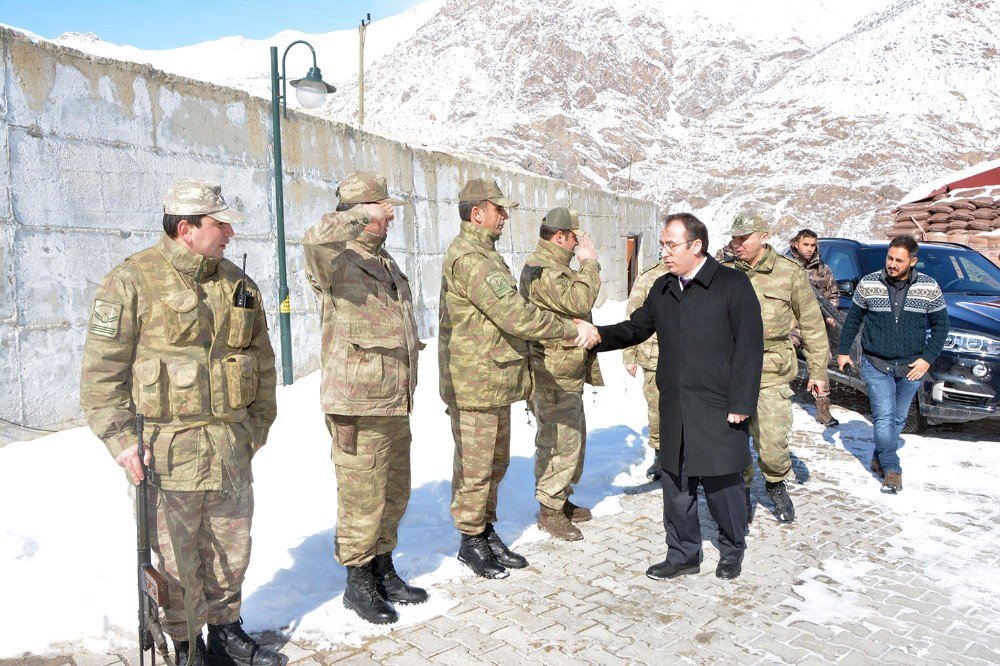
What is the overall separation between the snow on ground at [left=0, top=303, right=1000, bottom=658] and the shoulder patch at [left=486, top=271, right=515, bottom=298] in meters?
1.57

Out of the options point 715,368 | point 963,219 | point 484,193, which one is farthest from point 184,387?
point 963,219

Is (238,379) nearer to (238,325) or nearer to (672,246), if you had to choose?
(238,325)

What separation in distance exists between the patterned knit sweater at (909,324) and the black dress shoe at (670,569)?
2.57 meters

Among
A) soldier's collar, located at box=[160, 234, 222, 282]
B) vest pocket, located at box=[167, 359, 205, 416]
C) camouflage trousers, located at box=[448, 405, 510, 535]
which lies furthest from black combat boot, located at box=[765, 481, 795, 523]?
soldier's collar, located at box=[160, 234, 222, 282]

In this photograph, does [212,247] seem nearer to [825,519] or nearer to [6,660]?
[6,660]

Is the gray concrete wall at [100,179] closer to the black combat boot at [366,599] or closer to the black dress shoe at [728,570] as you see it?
the black combat boot at [366,599]

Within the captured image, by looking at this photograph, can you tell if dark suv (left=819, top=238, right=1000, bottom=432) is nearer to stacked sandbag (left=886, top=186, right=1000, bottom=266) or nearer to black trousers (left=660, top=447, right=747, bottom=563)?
black trousers (left=660, top=447, right=747, bottom=563)

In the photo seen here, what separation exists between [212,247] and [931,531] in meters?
4.65

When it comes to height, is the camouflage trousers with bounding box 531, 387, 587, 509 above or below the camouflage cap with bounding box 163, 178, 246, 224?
below

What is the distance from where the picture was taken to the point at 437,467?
5949mm

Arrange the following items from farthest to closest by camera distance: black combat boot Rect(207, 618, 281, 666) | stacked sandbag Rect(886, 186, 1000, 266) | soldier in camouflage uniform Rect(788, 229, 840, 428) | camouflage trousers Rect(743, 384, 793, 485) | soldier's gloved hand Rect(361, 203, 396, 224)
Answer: stacked sandbag Rect(886, 186, 1000, 266)
soldier in camouflage uniform Rect(788, 229, 840, 428)
camouflage trousers Rect(743, 384, 793, 485)
soldier's gloved hand Rect(361, 203, 396, 224)
black combat boot Rect(207, 618, 281, 666)

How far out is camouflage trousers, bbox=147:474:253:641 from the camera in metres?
2.97

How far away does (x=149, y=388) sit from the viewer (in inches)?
114

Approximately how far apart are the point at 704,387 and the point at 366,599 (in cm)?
203
